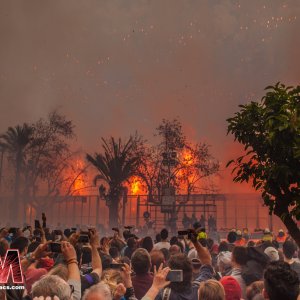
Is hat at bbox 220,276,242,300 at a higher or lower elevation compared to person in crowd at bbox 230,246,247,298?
lower

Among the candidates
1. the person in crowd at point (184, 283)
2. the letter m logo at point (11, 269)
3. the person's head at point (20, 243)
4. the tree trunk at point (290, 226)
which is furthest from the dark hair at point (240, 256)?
the letter m logo at point (11, 269)

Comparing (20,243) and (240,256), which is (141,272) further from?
(20,243)

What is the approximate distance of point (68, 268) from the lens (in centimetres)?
506

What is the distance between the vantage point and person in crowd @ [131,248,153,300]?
6480 millimetres

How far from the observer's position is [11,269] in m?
4.66

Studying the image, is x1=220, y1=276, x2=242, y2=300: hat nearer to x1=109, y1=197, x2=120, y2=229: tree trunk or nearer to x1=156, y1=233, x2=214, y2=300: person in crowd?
x1=156, y1=233, x2=214, y2=300: person in crowd

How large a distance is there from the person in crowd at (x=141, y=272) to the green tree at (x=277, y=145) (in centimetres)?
182

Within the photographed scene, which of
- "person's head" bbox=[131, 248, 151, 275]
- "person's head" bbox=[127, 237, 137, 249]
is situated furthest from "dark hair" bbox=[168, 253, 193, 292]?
"person's head" bbox=[127, 237, 137, 249]

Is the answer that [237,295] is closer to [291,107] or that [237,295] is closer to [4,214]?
[291,107]

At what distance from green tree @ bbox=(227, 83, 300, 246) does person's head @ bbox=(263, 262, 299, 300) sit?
5.03 ft

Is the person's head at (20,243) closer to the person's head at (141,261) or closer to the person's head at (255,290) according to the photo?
the person's head at (141,261)

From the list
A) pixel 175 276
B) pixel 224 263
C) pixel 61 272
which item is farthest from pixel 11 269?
pixel 224 263

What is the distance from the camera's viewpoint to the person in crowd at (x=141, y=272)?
6480mm

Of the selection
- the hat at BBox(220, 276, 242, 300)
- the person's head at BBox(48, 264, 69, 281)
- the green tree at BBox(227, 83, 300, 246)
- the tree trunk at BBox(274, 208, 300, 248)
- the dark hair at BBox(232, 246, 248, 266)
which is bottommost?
the hat at BBox(220, 276, 242, 300)
